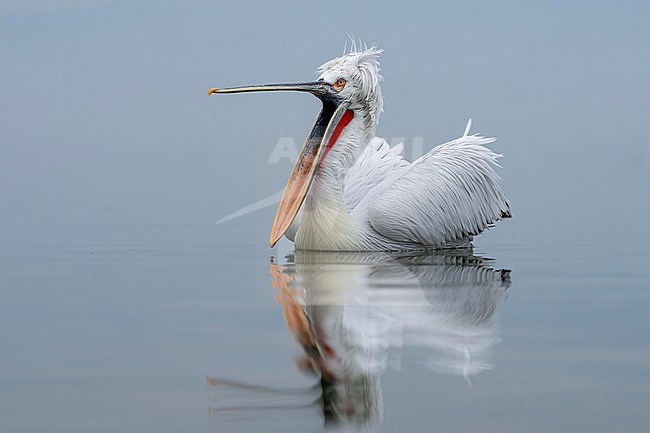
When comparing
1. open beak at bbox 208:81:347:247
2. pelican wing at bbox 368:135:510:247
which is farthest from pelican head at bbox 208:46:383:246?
pelican wing at bbox 368:135:510:247

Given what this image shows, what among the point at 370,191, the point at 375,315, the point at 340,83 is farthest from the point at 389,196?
the point at 375,315

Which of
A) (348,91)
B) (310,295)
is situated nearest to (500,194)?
(348,91)

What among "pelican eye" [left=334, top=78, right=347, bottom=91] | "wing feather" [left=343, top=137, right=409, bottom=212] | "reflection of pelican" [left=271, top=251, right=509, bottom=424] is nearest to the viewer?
"reflection of pelican" [left=271, top=251, right=509, bottom=424]

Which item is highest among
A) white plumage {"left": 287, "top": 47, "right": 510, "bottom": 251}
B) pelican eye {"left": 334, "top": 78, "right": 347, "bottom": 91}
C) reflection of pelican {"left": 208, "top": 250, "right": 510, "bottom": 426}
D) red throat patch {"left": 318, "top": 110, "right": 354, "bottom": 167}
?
pelican eye {"left": 334, "top": 78, "right": 347, "bottom": 91}

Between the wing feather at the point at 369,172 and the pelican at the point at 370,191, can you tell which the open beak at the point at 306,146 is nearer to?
the pelican at the point at 370,191

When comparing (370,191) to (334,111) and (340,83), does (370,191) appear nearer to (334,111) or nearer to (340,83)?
(334,111)

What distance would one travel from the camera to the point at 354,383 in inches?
113

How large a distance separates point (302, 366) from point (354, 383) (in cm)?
30

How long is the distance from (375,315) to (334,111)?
10.9 feet

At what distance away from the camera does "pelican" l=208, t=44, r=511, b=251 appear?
6.89 m

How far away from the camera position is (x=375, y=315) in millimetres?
4102

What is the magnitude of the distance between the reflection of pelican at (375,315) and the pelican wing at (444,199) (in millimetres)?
318

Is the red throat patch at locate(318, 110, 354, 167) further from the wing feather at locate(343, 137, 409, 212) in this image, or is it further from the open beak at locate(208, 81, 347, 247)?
the wing feather at locate(343, 137, 409, 212)

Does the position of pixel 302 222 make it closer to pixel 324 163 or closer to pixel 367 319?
pixel 324 163
